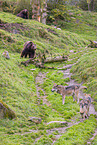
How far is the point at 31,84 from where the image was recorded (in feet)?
57.6

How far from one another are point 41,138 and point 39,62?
1499cm

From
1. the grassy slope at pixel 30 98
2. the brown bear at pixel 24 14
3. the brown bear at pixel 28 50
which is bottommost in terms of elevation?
the grassy slope at pixel 30 98

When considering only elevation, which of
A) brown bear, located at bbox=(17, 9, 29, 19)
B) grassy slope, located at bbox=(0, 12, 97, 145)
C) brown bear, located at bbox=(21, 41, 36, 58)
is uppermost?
brown bear, located at bbox=(17, 9, 29, 19)

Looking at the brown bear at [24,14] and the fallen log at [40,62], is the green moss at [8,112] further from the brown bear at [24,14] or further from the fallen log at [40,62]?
the brown bear at [24,14]

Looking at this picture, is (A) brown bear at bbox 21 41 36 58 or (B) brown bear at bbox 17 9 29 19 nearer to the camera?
(A) brown bear at bbox 21 41 36 58

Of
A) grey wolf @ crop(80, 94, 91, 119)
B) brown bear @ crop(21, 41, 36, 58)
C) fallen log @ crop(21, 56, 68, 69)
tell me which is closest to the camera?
grey wolf @ crop(80, 94, 91, 119)

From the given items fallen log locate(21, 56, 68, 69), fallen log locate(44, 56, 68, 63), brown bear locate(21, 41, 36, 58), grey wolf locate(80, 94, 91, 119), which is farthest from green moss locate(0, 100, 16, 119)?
fallen log locate(44, 56, 68, 63)

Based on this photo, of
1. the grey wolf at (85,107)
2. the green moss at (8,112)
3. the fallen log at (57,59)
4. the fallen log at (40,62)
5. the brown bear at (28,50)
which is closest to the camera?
Result: the green moss at (8,112)

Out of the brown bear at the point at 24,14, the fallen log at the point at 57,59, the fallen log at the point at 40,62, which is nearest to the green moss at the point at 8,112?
the fallen log at the point at 40,62

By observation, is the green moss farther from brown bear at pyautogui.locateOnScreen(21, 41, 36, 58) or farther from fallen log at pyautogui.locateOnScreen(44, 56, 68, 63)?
fallen log at pyautogui.locateOnScreen(44, 56, 68, 63)

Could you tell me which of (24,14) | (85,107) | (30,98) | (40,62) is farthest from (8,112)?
(24,14)

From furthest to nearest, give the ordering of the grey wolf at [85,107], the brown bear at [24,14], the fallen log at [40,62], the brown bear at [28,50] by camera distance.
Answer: the brown bear at [24,14]
the brown bear at [28,50]
the fallen log at [40,62]
the grey wolf at [85,107]

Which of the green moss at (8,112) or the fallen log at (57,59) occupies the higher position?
the green moss at (8,112)

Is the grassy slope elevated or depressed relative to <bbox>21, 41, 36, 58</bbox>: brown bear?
depressed
